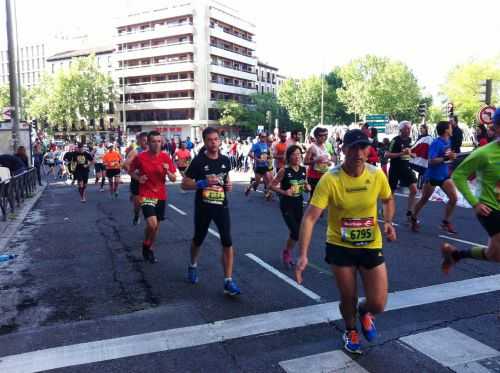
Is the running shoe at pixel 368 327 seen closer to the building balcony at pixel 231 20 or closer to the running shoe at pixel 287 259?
the running shoe at pixel 287 259

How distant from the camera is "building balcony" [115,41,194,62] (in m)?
73.4

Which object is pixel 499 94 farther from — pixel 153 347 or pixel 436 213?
pixel 153 347

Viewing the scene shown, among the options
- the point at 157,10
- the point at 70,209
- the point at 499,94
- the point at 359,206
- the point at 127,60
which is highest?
the point at 157,10

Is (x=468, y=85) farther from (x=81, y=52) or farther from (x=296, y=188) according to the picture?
(x=81, y=52)

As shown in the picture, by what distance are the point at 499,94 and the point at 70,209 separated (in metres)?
44.1

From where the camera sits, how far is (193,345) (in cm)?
430

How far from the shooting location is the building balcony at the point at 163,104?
74438 mm

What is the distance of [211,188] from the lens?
5.82m

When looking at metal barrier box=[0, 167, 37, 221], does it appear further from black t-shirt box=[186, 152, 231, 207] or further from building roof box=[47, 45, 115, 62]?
building roof box=[47, 45, 115, 62]

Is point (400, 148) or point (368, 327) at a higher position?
point (400, 148)

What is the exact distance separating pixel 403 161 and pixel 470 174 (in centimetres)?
568

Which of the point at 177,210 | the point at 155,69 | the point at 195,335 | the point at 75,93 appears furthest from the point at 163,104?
the point at 195,335

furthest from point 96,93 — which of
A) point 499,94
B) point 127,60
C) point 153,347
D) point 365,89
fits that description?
point 153,347

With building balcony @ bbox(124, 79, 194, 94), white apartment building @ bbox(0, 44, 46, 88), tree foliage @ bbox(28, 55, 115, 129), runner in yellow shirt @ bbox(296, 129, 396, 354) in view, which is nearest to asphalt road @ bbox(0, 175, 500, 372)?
runner in yellow shirt @ bbox(296, 129, 396, 354)
